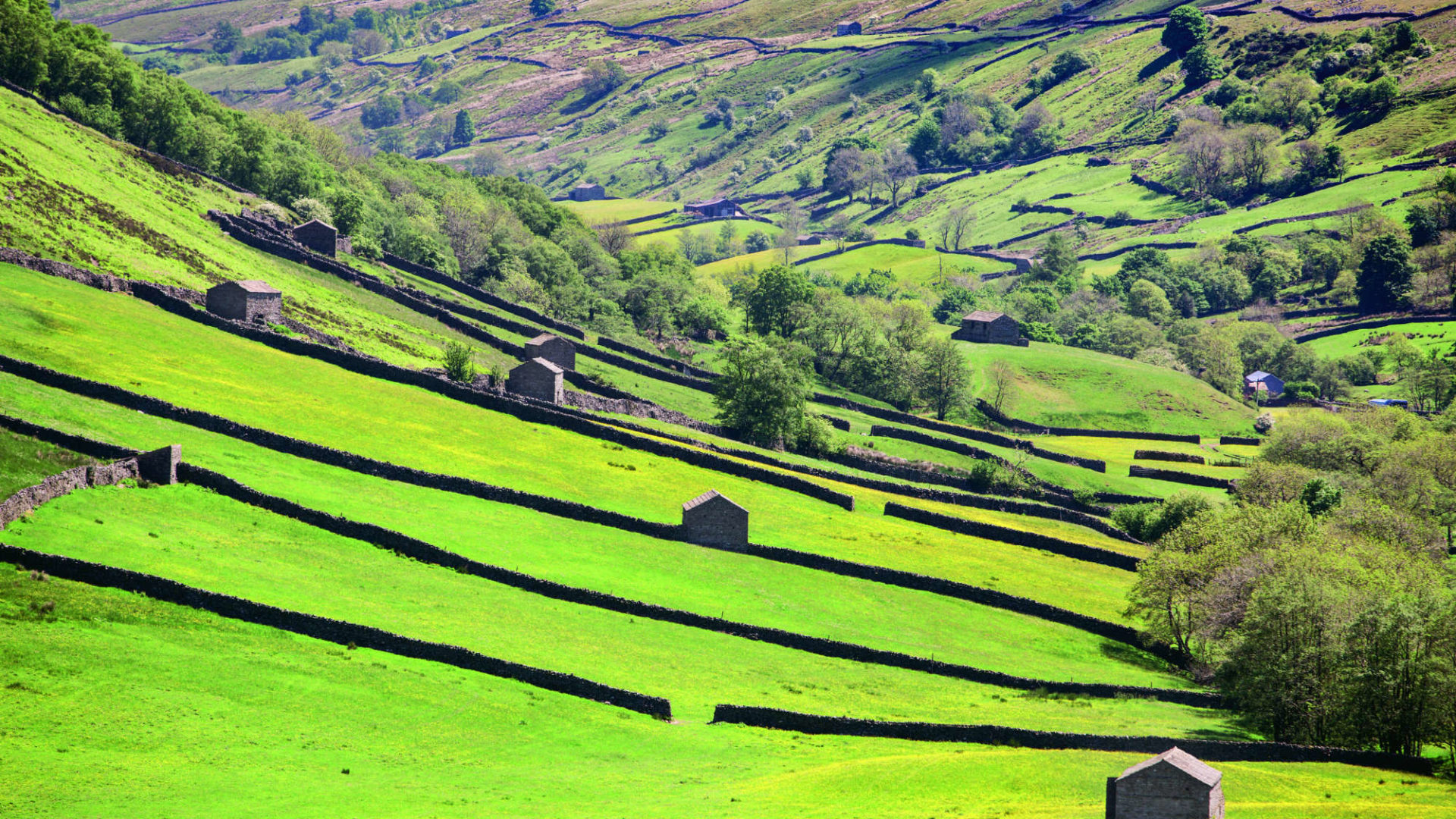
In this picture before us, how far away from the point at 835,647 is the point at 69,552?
29.6 m

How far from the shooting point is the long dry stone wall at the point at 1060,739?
1709 inches

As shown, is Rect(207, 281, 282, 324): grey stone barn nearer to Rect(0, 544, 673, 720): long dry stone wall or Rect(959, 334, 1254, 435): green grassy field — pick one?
Rect(0, 544, 673, 720): long dry stone wall

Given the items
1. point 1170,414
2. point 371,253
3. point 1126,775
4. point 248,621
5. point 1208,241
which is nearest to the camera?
point 1126,775

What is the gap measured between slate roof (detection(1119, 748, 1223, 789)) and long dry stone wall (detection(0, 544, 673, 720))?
54.7ft

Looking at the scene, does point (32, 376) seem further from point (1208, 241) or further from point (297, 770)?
point (1208, 241)

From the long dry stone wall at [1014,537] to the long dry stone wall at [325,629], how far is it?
40.3 m

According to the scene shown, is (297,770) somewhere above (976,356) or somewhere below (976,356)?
below

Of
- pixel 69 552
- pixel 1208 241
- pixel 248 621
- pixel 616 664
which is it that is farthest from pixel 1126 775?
pixel 1208 241

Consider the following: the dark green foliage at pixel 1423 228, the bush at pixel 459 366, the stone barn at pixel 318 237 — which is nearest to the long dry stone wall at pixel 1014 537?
the bush at pixel 459 366

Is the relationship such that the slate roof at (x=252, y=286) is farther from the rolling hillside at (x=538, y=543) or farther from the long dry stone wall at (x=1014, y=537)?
the long dry stone wall at (x=1014, y=537)

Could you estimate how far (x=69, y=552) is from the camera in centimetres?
4334

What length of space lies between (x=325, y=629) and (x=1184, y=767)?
2748 centimetres

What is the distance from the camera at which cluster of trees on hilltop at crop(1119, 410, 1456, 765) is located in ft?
160

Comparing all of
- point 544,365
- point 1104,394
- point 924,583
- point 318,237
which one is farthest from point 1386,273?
point 318,237
